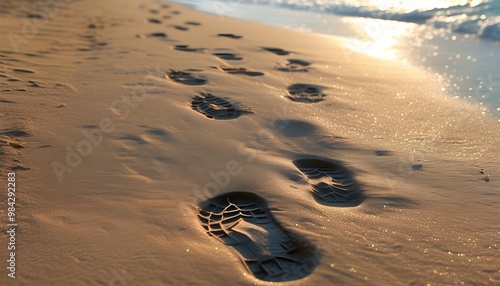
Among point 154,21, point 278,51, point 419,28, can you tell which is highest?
point 419,28

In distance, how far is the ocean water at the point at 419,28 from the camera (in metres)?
5.75

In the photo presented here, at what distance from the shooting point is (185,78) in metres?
5.16

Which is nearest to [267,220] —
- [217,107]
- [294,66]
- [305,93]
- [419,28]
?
[217,107]

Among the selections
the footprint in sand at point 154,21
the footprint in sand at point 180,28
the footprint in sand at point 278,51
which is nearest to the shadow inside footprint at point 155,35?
the footprint in sand at point 180,28

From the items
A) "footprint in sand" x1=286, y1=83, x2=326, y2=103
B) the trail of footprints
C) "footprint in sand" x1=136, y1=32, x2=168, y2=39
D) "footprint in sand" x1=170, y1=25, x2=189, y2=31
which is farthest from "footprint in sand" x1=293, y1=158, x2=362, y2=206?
"footprint in sand" x1=170, y1=25, x2=189, y2=31

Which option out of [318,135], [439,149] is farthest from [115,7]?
[439,149]

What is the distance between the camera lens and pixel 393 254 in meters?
2.63

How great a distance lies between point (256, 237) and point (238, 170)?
2.44 ft

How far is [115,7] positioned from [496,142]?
22.2 feet

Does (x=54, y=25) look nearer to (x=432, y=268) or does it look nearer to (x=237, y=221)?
(x=237, y=221)

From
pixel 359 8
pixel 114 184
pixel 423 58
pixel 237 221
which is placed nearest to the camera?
pixel 237 221

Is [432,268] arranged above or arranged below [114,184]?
above

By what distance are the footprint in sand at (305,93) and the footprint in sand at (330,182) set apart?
1.30 meters

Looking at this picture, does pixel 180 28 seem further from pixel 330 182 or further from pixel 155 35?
pixel 330 182
